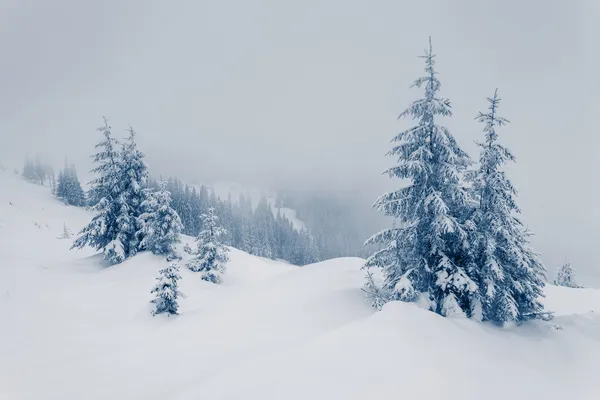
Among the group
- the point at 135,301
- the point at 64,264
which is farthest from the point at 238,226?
the point at 135,301

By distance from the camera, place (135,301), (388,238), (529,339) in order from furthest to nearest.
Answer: (135,301) → (388,238) → (529,339)

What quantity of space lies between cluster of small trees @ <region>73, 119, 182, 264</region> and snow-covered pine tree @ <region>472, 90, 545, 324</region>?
70.2 feet

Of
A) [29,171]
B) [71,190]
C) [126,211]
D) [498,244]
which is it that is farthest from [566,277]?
[29,171]

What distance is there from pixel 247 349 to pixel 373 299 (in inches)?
262

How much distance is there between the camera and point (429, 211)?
12680 mm

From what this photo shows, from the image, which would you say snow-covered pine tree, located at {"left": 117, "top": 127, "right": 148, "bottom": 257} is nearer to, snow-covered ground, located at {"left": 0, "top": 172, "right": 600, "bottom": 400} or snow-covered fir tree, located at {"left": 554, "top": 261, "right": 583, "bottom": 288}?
snow-covered ground, located at {"left": 0, "top": 172, "right": 600, "bottom": 400}

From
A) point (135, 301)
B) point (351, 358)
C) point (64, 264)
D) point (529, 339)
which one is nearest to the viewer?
point (351, 358)

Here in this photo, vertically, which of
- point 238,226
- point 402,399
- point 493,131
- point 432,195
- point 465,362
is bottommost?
point 238,226

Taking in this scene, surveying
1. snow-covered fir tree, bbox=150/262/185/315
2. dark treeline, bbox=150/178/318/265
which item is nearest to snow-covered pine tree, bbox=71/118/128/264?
snow-covered fir tree, bbox=150/262/185/315

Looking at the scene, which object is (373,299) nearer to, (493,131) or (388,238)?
(388,238)

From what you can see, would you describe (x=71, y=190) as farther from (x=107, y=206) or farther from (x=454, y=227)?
(x=454, y=227)

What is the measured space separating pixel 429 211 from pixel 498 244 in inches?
128

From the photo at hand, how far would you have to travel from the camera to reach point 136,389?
7832mm

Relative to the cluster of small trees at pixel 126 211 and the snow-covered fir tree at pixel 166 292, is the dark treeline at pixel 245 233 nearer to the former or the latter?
the cluster of small trees at pixel 126 211
